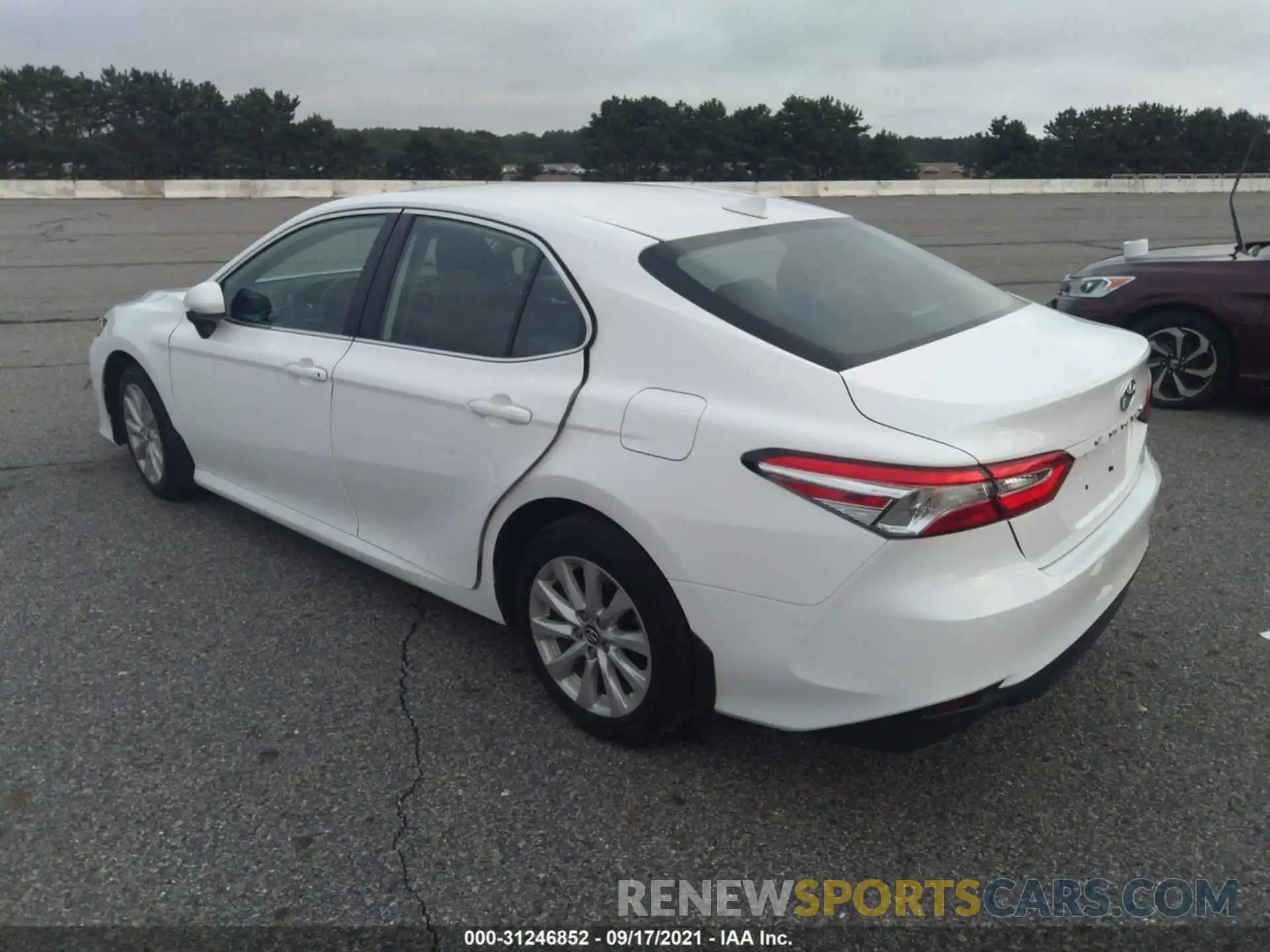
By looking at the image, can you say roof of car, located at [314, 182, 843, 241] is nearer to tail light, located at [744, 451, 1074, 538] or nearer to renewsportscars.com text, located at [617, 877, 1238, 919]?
tail light, located at [744, 451, 1074, 538]

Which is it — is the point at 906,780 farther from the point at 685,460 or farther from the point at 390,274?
the point at 390,274

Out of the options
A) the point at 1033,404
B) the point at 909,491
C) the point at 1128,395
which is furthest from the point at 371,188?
the point at 909,491

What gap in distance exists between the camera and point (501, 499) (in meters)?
3.28

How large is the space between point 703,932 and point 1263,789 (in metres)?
1.66

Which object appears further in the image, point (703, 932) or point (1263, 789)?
point (1263, 789)

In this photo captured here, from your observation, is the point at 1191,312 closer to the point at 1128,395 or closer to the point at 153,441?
the point at 1128,395

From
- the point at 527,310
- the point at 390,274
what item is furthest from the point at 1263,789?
the point at 390,274

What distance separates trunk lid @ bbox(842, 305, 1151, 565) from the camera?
2604mm

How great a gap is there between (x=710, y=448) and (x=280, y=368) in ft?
6.85

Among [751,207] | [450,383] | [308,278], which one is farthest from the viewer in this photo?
[308,278]

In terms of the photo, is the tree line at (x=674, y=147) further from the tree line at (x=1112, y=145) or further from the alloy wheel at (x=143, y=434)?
the alloy wheel at (x=143, y=434)

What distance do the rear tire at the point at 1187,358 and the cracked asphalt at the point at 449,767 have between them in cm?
205

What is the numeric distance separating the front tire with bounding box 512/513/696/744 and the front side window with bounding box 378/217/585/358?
24.4 inches

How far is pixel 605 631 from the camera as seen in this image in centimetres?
311
